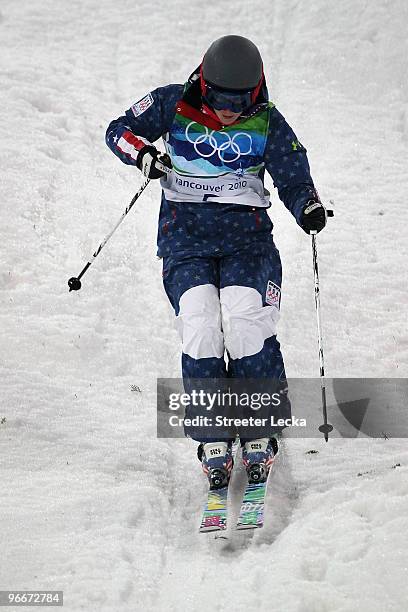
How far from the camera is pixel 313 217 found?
4637 mm

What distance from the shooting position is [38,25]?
11242 millimetres

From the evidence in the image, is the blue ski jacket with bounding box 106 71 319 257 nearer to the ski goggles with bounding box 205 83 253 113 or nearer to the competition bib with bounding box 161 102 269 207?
the competition bib with bounding box 161 102 269 207

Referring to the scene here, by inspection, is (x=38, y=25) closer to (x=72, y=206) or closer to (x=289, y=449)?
(x=72, y=206)

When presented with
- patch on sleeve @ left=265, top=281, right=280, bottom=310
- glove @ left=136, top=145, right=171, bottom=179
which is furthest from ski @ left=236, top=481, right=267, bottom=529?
glove @ left=136, top=145, right=171, bottom=179

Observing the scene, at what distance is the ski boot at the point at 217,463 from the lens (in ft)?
13.9

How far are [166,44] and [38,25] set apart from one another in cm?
188

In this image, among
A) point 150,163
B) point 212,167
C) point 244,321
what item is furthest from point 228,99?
point 244,321

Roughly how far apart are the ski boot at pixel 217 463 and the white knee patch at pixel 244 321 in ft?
1.68

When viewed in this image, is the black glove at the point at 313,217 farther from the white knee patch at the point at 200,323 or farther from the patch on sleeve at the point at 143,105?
the patch on sleeve at the point at 143,105

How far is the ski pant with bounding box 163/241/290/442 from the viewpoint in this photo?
171 inches

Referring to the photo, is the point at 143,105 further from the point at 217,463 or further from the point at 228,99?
the point at 217,463

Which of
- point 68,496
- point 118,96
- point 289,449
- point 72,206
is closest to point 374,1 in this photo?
point 118,96

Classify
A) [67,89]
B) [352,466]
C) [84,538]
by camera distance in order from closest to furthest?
[84,538], [352,466], [67,89]

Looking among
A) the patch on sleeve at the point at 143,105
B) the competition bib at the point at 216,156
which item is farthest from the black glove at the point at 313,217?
the patch on sleeve at the point at 143,105
